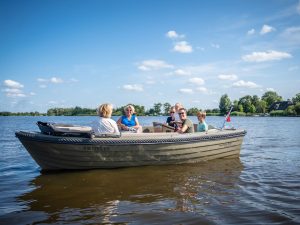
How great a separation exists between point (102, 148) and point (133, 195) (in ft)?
6.98

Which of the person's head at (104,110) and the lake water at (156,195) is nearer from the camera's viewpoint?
the lake water at (156,195)

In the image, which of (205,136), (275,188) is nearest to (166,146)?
(205,136)

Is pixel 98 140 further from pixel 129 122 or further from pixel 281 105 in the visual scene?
pixel 281 105

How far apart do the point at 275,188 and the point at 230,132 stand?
3913 millimetres

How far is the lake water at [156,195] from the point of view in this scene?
4.64 meters

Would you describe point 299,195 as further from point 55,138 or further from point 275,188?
point 55,138

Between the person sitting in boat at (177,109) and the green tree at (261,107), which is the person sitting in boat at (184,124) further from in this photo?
the green tree at (261,107)

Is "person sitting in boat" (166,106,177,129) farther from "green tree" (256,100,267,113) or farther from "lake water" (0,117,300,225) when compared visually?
"green tree" (256,100,267,113)

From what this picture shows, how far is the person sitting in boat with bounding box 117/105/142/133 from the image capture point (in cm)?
889

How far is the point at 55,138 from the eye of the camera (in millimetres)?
7383

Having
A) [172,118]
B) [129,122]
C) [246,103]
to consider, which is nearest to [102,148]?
[129,122]

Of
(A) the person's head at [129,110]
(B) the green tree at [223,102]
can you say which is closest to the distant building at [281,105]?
(B) the green tree at [223,102]

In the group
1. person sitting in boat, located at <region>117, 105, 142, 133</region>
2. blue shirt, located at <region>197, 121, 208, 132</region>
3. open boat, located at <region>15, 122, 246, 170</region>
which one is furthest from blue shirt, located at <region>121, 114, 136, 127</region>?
blue shirt, located at <region>197, 121, 208, 132</region>

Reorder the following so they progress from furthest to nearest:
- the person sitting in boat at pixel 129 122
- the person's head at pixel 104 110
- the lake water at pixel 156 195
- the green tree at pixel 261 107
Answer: the green tree at pixel 261 107, the person sitting in boat at pixel 129 122, the person's head at pixel 104 110, the lake water at pixel 156 195
